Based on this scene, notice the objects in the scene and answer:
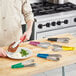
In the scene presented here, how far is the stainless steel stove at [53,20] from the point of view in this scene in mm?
3113

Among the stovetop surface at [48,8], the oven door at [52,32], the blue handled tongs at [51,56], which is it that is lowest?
the oven door at [52,32]

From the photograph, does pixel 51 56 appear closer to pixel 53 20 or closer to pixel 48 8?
pixel 53 20

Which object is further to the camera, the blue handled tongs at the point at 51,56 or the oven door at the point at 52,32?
the oven door at the point at 52,32

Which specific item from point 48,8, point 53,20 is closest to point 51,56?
point 53,20

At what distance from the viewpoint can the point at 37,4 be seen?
3.62 metres

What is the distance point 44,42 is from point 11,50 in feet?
1.21

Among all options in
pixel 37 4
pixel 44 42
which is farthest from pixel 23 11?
pixel 37 4

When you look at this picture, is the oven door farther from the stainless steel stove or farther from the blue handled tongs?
the blue handled tongs

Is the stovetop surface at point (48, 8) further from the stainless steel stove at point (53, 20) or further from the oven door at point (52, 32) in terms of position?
the oven door at point (52, 32)

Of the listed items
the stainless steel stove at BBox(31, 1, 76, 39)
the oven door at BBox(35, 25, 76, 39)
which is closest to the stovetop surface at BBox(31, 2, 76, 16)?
the stainless steel stove at BBox(31, 1, 76, 39)

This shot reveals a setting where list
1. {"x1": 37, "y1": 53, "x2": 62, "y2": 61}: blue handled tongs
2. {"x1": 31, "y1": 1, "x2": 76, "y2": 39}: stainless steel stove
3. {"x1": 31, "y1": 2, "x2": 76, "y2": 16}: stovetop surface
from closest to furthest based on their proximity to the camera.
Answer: {"x1": 37, "y1": 53, "x2": 62, "y2": 61}: blue handled tongs → {"x1": 31, "y1": 1, "x2": 76, "y2": 39}: stainless steel stove → {"x1": 31, "y1": 2, "x2": 76, "y2": 16}: stovetop surface

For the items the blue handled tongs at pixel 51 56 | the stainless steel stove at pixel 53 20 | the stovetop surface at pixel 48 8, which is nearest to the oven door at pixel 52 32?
the stainless steel stove at pixel 53 20

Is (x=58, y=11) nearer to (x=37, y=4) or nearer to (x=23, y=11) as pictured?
(x=37, y=4)

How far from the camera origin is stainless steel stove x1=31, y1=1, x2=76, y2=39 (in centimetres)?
311
